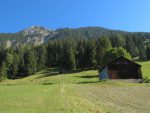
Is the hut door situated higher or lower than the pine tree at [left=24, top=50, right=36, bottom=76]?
lower

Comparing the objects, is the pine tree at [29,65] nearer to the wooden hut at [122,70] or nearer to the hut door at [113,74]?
the wooden hut at [122,70]

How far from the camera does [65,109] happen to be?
2477 centimetres

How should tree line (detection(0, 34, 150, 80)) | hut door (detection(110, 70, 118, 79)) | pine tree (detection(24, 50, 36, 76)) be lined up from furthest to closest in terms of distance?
1. pine tree (detection(24, 50, 36, 76))
2. tree line (detection(0, 34, 150, 80))
3. hut door (detection(110, 70, 118, 79))

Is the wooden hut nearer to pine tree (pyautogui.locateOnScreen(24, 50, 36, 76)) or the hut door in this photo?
the hut door

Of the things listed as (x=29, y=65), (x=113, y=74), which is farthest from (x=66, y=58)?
(x=113, y=74)

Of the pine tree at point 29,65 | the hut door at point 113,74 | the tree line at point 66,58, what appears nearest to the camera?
the hut door at point 113,74

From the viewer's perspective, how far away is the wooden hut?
72.6 meters

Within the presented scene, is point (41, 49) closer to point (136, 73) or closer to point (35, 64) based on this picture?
point (35, 64)

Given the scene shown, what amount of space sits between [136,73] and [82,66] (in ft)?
209

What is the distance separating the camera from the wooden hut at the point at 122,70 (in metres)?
72.6

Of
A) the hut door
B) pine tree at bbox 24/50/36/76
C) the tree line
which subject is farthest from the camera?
pine tree at bbox 24/50/36/76

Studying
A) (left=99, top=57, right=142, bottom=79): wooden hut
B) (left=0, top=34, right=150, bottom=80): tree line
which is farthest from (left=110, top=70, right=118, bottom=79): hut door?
(left=0, top=34, right=150, bottom=80): tree line

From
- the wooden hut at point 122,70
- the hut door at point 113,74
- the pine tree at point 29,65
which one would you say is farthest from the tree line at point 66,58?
the hut door at point 113,74

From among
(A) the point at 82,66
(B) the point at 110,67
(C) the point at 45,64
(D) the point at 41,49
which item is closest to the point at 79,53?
(A) the point at 82,66
